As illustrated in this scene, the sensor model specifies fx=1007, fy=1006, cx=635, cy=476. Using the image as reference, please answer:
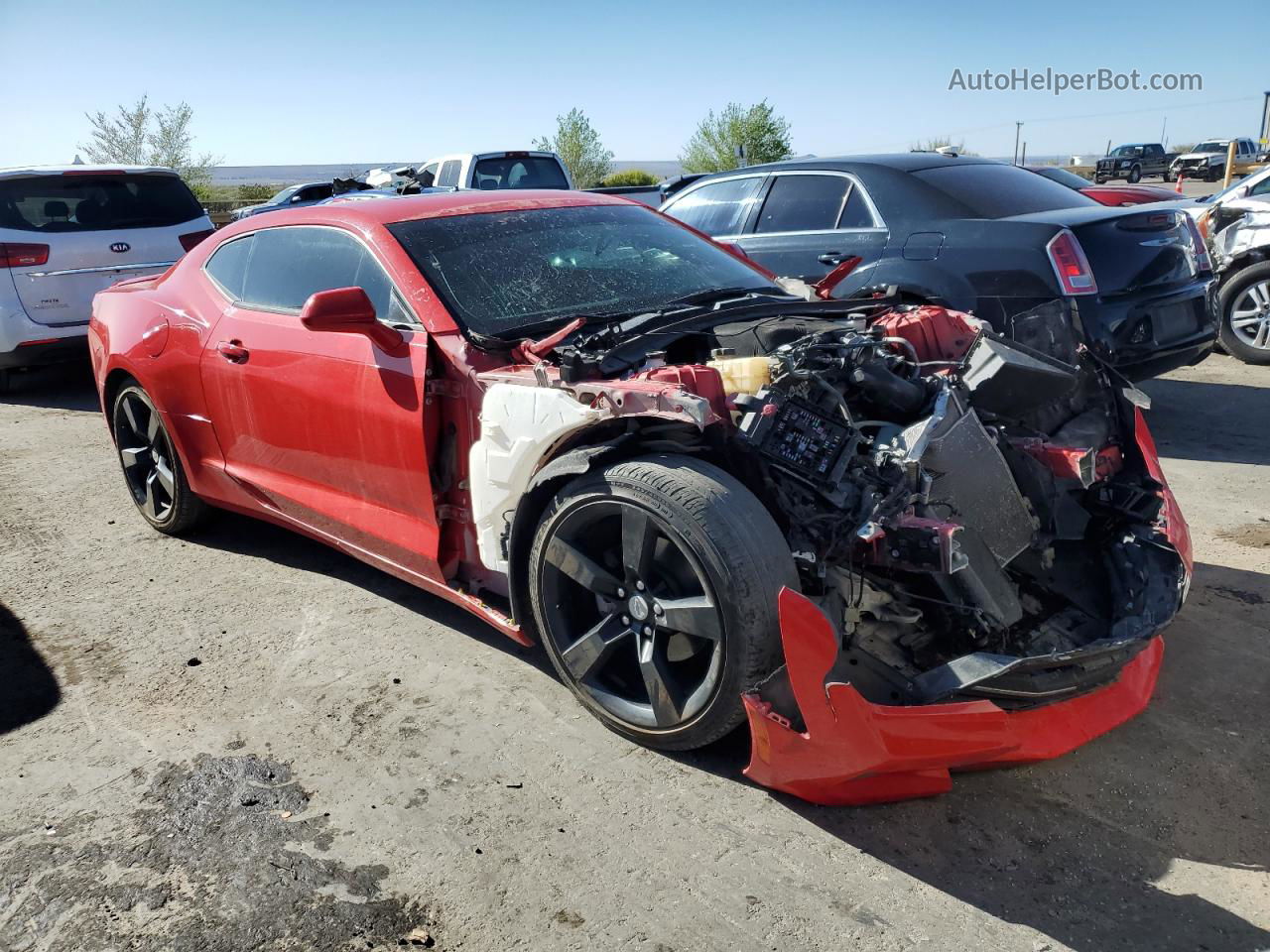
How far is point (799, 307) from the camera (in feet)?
11.8

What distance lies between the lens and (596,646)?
2967 mm

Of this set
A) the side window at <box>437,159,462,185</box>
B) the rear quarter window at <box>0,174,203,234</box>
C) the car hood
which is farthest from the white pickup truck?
the car hood

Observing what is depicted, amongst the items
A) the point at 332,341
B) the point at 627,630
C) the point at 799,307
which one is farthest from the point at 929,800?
the point at 332,341

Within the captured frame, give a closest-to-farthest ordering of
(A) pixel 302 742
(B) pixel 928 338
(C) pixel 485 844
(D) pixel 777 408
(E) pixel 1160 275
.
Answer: (C) pixel 485 844 < (D) pixel 777 408 < (A) pixel 302 742 < (B) pixel 928 338 < (E) pixel 1160 275

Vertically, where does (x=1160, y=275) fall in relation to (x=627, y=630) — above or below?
above

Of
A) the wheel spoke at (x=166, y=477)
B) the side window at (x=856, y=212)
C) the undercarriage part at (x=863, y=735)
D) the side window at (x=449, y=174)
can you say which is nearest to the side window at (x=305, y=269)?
the wheel spoke at (x=166, y=477)

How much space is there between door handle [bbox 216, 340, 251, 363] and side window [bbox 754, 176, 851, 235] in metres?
3.87

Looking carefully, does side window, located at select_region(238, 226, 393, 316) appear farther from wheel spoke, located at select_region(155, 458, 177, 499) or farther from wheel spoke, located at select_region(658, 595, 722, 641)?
wheel spoke, located at select_region(658, 595, 722, 641)

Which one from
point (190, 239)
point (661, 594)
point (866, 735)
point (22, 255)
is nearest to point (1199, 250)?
point (661, 594)

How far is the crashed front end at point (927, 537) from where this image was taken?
2.48 m

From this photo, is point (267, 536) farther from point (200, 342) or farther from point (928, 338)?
point (928, 338)

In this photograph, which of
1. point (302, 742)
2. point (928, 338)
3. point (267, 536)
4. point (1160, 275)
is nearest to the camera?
point (302, 742)

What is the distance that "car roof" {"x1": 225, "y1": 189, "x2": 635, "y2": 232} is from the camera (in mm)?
3840

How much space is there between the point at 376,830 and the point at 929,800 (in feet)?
4.87
